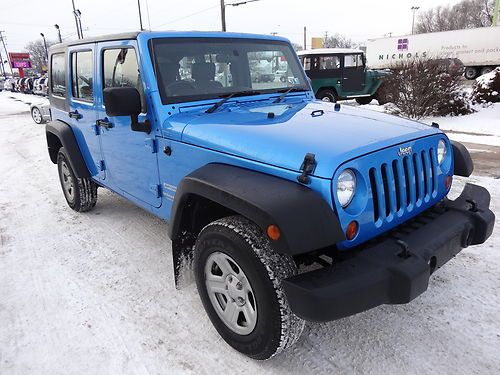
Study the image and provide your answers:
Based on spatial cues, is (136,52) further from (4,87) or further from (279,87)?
(4,87)

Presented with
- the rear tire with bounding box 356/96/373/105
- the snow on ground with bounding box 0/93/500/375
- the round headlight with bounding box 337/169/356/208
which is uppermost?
the round headlight with bounding box 337/169/356/208

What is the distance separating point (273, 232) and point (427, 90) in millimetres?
9930

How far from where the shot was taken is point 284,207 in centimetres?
195

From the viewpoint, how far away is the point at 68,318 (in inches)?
115

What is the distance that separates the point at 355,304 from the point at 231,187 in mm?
868

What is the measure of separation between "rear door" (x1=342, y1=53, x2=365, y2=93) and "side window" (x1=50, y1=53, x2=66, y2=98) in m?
12.6

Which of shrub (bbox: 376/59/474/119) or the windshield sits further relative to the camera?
shrub (bbox: 376/59/474/119)

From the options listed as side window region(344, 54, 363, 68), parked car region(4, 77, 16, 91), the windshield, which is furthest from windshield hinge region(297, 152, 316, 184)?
parked car region(4, 77, 16, 91)

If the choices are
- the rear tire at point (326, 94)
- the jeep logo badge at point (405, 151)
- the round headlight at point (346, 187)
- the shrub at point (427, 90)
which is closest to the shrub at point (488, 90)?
the shrub at point (427, 90)

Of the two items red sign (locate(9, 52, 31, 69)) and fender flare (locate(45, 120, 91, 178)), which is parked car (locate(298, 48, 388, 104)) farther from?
red sign (locate(9, 52, 31, 69))

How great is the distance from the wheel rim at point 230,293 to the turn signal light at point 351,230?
1.98 feet

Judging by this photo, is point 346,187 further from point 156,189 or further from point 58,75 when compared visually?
point 58,75

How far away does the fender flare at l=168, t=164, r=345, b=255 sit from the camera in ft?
6.29

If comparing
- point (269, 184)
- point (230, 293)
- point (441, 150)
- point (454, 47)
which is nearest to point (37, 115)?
point (230, 293)
